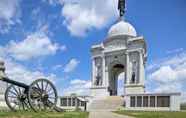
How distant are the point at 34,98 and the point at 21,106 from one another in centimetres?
184

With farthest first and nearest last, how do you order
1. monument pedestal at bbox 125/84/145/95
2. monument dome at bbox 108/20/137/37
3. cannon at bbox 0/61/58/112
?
monument dome at bbox 108/20/137/37 → monument pedestal at bbox 125/84/145/95 → cannon at bbox 0/61/58/112

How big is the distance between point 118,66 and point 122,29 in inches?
311

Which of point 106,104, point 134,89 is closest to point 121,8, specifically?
point 134,89

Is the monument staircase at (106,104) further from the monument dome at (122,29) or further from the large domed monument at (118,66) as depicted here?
the monument dome at (122,29)

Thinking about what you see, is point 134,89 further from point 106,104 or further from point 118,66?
point 118,66

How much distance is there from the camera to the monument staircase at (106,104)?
50.0 m

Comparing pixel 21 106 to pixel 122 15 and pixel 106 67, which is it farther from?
pixel 122 15

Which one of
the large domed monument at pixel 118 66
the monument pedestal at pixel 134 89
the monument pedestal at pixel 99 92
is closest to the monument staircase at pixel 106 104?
the large domed monument at pixel 118 66

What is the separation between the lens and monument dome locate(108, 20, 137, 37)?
6373 centimetres

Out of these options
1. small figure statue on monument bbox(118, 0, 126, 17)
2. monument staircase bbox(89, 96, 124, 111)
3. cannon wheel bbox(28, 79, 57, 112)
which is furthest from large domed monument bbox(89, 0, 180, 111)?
cannon wheel bbox(28, 79, 57, 112)

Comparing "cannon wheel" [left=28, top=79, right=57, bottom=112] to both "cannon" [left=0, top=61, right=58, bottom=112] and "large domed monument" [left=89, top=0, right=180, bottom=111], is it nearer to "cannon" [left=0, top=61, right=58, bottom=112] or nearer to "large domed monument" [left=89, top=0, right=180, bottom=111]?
"cannon" [left=0, top=61, right=58, bottom=112]

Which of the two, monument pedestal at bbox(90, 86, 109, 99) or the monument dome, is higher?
the monument dome

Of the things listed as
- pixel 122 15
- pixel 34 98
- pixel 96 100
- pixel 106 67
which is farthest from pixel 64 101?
pixel 34 98

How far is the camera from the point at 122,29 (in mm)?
64562
